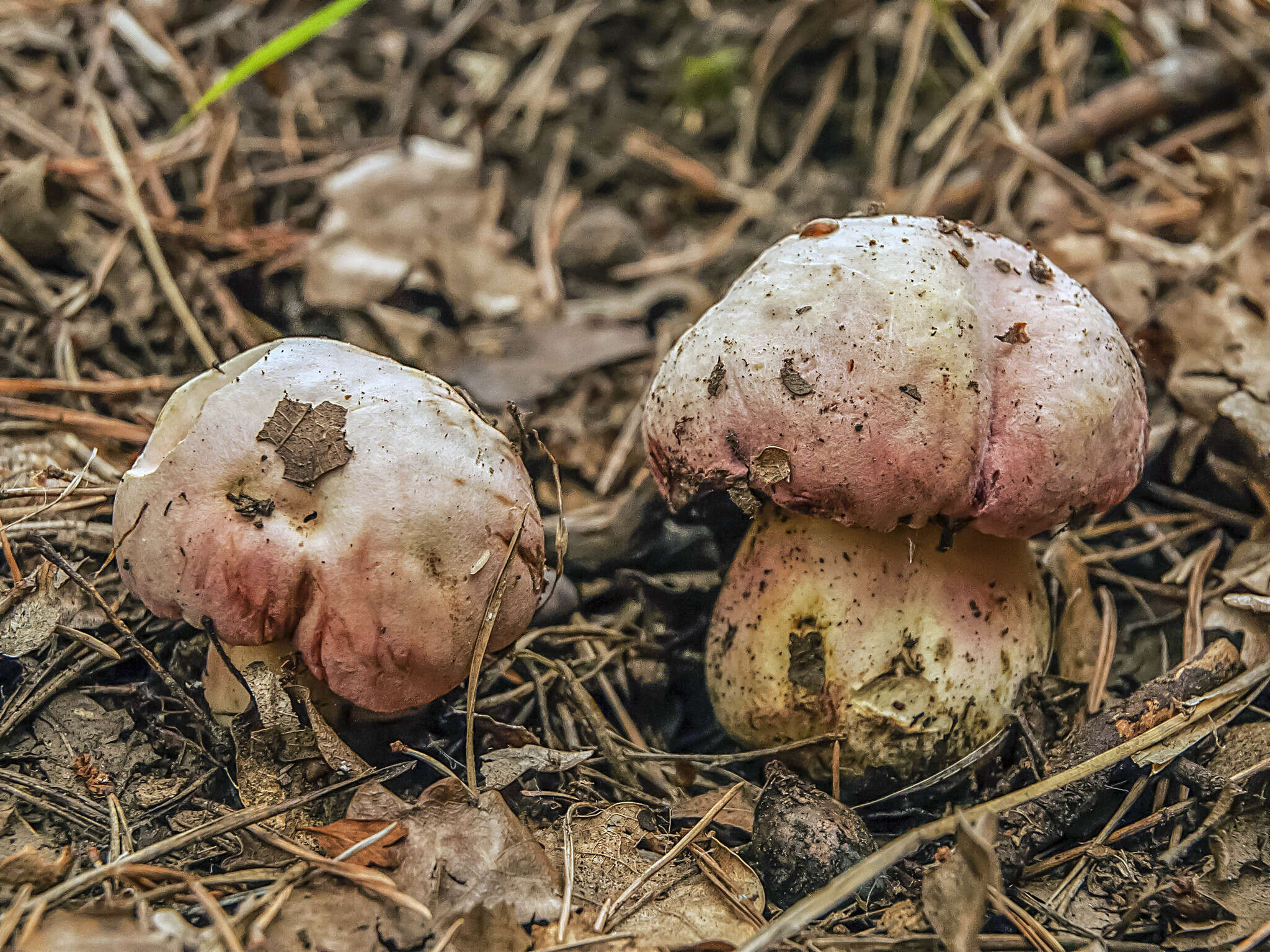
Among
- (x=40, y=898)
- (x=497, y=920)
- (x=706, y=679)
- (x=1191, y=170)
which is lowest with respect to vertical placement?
(x=706, y=679)

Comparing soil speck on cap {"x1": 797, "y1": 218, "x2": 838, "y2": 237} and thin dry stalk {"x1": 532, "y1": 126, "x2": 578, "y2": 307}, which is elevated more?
soil speck on cap {"x1": 797, "y1": 218, "x2": 838, "y2": 237}

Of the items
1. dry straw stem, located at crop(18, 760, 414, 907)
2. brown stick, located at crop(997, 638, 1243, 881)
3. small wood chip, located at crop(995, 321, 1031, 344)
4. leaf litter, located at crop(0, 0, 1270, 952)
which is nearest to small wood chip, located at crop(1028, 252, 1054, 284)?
small wood chip, located at crop(995, 321, 1031, 344)

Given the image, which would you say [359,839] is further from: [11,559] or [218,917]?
[11,559]

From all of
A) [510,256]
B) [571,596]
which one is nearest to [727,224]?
[510,256]

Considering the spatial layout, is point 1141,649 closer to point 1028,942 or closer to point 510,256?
point 1028,942

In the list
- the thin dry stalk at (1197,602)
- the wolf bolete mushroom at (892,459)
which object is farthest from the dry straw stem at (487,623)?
the thin dry stalk at (1197,602)

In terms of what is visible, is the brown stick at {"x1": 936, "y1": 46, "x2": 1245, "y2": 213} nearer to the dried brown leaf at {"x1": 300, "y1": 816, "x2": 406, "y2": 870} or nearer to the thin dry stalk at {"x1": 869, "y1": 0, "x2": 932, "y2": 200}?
the thin dry stalk at {"x1": 869, "y1": 0, "x2": 932, "y2": 200}

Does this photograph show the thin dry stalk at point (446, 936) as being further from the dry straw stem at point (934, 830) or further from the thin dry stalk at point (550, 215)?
the thin dry stalk at point (550, 215)
